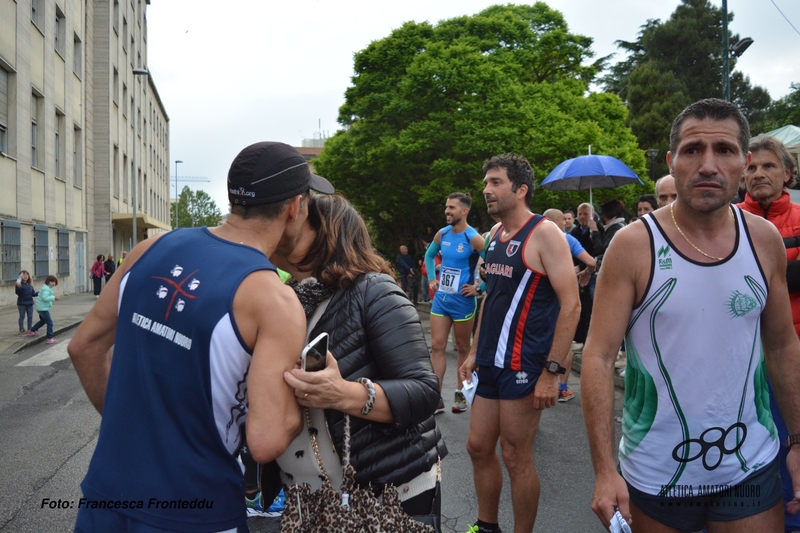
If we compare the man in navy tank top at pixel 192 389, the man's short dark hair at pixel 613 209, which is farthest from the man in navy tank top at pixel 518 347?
the man's short dark hair at pixel 613 209

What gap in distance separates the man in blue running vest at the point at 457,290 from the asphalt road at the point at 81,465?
65 centimetres

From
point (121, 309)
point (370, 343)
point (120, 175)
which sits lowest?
point (370, 343)

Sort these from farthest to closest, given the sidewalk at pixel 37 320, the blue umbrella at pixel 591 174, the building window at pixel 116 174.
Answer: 1. the building window at pixel 116 174
2. the sidewalk at pixel 37 320
3. the blue umbrella at pixel 591 174

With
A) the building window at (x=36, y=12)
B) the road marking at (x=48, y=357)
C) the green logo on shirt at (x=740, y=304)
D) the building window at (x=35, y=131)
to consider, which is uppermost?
the building window at (x=36, y=12)

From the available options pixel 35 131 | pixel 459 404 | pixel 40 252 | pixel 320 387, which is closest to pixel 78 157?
pixel 35 131

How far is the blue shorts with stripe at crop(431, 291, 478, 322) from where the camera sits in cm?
672

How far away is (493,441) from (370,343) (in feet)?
5.78

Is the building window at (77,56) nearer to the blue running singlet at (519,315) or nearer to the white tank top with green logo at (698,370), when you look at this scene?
the blue running singlet at (519,315)

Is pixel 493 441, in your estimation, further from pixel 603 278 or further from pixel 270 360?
pixel 270 360

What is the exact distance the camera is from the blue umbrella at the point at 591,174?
1012cm

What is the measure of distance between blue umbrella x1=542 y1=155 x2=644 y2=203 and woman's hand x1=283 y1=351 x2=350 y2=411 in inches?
340

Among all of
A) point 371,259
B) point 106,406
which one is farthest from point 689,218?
point 106,406

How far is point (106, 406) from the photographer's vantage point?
183 centimetres

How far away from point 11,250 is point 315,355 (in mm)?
20963
